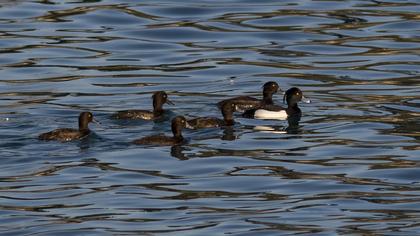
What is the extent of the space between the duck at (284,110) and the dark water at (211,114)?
0.21 meters

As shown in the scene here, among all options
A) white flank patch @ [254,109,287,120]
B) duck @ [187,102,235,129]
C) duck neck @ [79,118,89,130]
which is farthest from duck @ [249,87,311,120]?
duck neck @ [79,118,89,130]

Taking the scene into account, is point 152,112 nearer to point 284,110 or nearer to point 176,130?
point 176,130

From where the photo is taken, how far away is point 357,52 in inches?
1056

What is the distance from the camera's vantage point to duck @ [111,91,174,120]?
21.3m

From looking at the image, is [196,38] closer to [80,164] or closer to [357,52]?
[357,52]

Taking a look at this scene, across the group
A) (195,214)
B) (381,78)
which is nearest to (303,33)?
(381,78)

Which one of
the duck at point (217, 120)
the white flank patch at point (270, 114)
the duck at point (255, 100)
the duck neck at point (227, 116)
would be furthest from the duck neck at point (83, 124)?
the white flank patch at point (270, 114)

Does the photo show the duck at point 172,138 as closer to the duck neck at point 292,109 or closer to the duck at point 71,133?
the duck at point 71,133

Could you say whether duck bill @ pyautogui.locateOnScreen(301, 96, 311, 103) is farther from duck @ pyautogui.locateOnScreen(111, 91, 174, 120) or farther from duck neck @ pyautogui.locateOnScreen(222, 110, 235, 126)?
duck @ pyautogui.locateOnScreen(111, 91, 174, 120)

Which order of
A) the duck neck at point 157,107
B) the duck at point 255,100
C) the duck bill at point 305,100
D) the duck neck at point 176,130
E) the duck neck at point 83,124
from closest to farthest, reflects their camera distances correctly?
1. the duck neck at point 176,130
2. the duck neck at point 83,124
3. the duck neck at point 157,107
4. the duck at point 255,100
5. the duck bill at point 305,100

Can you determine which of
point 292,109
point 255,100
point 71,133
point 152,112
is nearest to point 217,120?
point 152,112

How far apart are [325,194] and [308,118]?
205 inches

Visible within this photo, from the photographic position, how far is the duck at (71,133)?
65.2 ft

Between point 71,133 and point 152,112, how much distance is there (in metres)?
2.08
